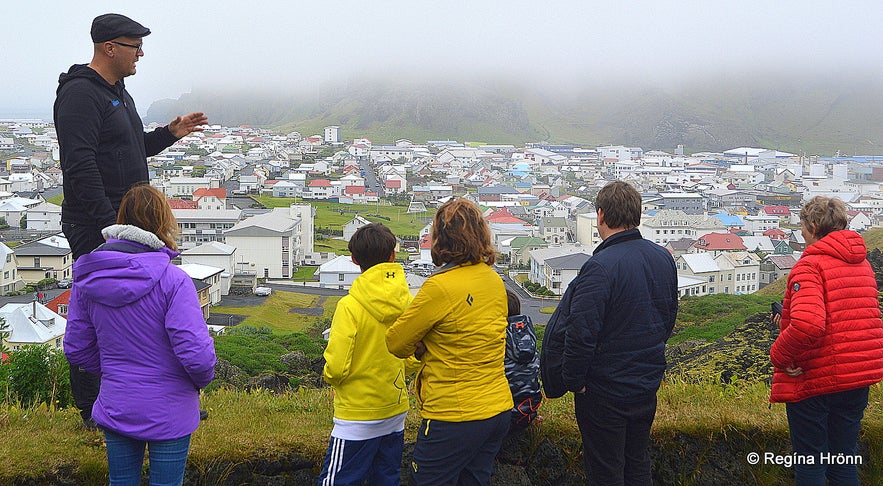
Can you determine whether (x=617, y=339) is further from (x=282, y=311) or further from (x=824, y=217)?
(x=282, y=311)

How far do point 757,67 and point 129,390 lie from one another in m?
180

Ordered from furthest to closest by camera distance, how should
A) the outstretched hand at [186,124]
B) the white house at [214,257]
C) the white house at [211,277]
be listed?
the white house at [214,257] < the white house at [211,277] < the outstretched hand at [186,124]

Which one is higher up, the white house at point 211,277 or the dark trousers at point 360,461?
the dark trousers at point 360,461

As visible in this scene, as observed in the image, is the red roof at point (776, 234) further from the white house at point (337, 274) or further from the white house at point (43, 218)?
the white house at point (43, 218)

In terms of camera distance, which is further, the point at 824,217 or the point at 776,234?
the point at 776,234

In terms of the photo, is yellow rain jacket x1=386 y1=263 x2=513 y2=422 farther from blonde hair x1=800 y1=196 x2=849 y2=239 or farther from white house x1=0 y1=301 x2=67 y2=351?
white house x1=0 y1=301 x2=67 y2=351

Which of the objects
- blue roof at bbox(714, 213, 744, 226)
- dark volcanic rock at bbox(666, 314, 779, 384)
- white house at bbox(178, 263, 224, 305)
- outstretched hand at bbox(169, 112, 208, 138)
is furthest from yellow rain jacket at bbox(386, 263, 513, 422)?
blue roof at bbox(714, 213, 744, 226)

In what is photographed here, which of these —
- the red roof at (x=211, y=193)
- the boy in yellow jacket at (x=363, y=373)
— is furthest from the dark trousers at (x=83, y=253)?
the red roof at (x=211, y=193)

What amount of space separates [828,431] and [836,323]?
43 cm

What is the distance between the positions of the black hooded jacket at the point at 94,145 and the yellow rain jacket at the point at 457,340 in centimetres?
115

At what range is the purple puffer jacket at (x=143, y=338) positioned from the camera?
222 centimetres

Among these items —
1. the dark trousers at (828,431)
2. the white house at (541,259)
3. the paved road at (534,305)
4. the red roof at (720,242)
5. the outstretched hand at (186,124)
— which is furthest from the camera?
the red roof at (720,242)

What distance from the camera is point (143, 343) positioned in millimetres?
2240

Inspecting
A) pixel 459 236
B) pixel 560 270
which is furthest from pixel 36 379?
pixel 560 270
